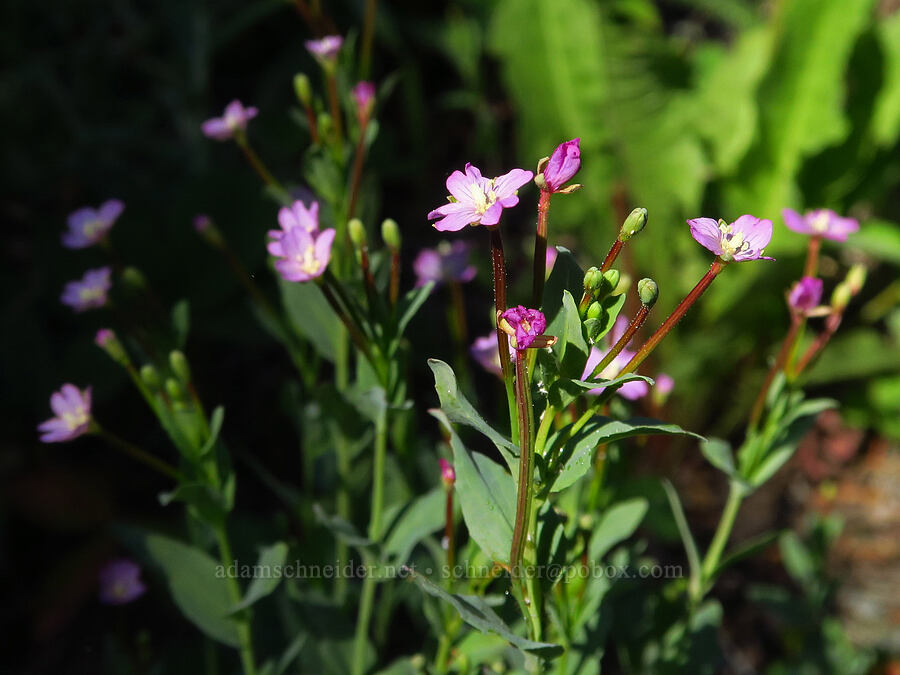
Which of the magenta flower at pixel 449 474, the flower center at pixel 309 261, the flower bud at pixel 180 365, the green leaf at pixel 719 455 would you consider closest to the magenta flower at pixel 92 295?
the flower bud at pixel 180 365

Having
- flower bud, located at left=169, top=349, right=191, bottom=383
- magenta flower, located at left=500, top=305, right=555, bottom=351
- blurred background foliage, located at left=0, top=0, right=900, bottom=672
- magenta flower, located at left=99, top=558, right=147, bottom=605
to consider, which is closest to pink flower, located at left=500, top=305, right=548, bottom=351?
magenta flower, located at left=500, top=305, right=555, bottom=351

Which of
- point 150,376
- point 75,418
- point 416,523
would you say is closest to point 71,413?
point 75,418

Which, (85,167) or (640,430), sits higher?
(85,167)

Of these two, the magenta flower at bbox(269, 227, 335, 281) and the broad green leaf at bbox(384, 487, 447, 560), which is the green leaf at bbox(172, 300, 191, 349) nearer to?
the magenta flower at bbox(269, 227, 335, 281)

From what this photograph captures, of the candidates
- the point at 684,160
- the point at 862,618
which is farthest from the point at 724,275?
the point at 862,618

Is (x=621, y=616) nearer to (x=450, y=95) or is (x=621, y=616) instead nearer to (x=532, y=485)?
(x=532, y=485)

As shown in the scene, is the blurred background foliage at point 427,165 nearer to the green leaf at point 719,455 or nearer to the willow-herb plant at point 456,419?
the willow-herb plant at point 456,419
